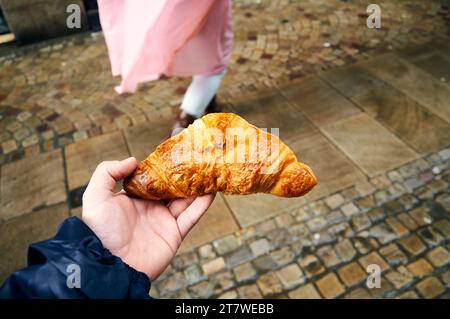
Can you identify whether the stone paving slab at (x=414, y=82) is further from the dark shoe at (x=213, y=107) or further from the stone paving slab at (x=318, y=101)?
the dark shoe at (x=213, y=107)

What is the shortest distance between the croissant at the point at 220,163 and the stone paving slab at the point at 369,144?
7.54 feet

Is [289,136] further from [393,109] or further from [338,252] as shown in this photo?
[338,252]

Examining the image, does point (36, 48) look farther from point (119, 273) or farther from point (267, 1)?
point (119, 273)

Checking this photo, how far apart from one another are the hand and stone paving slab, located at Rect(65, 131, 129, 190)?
2085 mm

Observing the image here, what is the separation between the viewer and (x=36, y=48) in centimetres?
698

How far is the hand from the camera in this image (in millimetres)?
2215

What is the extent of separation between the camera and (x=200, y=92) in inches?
170

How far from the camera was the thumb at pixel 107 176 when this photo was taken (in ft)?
7.47

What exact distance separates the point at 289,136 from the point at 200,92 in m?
1.34
